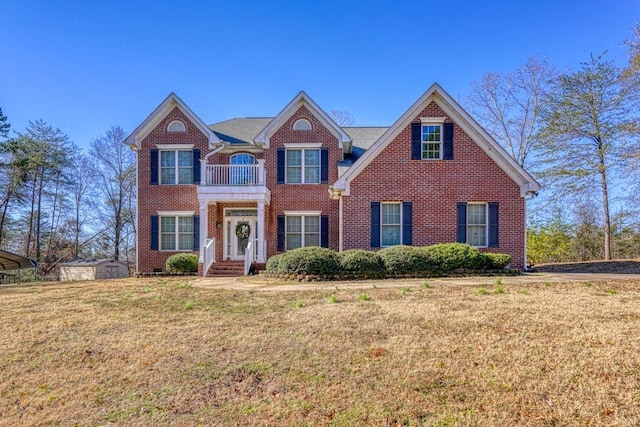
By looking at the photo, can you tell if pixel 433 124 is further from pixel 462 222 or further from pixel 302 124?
pixel 302 124

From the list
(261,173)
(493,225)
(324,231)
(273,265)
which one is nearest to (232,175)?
(261,173)

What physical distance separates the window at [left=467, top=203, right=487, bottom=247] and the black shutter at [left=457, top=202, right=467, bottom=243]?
20 cm

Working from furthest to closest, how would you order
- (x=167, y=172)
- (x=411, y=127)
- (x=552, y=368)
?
(x=167, y=172)
(x=411, y=127)
(x=552, y=368)

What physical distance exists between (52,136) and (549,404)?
34.0 meters

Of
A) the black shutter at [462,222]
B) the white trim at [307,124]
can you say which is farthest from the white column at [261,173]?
the black shutter at [462,222]

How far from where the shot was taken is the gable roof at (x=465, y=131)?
581 inches

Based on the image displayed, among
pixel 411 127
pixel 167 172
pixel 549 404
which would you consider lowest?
pixel 549 404

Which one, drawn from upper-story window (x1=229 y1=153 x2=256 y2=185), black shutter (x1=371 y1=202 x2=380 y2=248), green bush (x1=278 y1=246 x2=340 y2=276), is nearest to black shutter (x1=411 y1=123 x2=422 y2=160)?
black shutter (x1=371 y1=202 x2=380 y2=248)

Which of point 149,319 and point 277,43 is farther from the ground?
point 277,43

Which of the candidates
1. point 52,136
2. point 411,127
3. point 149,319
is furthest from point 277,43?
point 52,136

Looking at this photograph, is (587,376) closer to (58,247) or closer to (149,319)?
(149,319)

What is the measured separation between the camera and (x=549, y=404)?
3775mm

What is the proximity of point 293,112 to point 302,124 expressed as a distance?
0.69 m

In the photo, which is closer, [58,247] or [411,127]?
[411,127]
